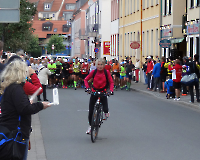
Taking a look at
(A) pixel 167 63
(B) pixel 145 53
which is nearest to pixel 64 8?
(B) pixel 145 53

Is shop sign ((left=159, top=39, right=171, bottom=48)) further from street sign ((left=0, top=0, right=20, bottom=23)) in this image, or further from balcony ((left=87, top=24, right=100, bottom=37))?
balcony ((left=87, top=24, right=100, bottom=37))

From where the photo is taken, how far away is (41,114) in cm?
1664

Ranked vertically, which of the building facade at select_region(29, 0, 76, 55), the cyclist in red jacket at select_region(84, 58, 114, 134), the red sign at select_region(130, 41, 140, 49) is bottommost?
the cyclist in red jacket at select_region(84, 58, 114, 134)

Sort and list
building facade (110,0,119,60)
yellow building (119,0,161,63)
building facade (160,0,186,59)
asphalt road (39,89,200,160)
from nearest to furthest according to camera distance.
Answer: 1. asphalt road (39,89,200,160)
2. building facade (160,0,186,59)
3. yellow building (119,0,161,63)
4. building facade (110,0,119,60)

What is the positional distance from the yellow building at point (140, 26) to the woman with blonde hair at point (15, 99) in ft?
98.4

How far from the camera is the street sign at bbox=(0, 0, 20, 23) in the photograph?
12.6 metres

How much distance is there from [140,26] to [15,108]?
38.0m

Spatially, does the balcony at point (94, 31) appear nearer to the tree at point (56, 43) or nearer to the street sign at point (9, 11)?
→ the street sign at point (9, 11)

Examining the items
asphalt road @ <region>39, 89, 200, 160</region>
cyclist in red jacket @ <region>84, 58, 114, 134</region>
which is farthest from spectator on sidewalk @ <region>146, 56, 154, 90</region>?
cyclist in red jacket @ <region>84, 58, 114, 134</region>

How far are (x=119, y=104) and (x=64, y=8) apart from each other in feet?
491

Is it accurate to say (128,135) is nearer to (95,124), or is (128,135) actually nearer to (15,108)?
(95,124)

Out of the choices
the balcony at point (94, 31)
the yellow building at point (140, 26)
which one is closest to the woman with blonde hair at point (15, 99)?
the yellow building at point (140, 26)

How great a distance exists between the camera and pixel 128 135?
11633 mm

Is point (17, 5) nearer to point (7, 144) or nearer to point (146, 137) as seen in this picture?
point (146, 137)
